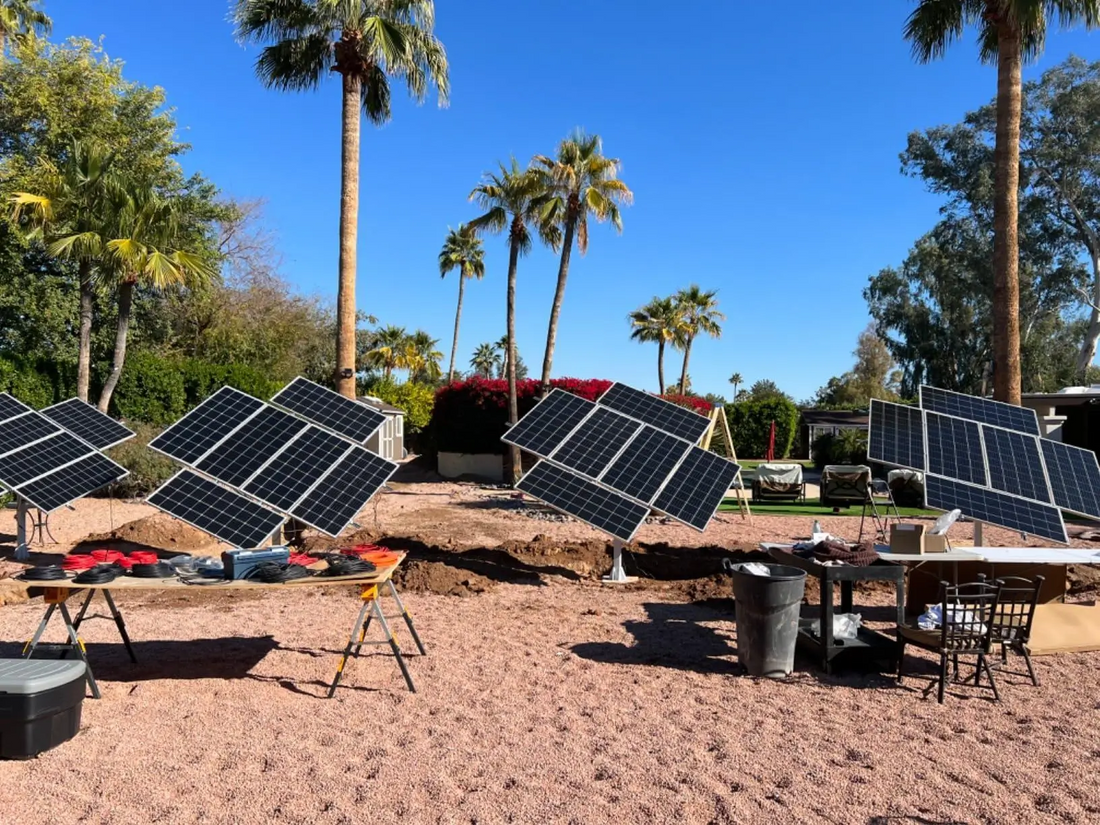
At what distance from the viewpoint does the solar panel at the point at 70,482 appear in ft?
37.5

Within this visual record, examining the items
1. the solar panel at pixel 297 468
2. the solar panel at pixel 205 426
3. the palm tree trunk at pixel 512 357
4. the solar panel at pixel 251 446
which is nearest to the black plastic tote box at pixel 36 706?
the solar panel at pixel 297 468

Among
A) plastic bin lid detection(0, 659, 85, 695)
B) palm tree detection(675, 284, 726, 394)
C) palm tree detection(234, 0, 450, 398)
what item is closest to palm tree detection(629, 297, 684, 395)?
palm tree detection(675, 284, 726, 394)

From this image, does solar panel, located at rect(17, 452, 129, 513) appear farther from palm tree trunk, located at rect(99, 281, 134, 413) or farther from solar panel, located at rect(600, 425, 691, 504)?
palm tree trunk, located at rect(99, 281, 134, 413)

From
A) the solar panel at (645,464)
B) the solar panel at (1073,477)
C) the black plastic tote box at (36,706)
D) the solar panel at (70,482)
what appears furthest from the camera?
the solar panel at (70,482)

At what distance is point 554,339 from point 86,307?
12.5 meters

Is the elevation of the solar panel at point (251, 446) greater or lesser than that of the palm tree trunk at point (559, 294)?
lesser

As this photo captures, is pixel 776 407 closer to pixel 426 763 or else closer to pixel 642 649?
pixel 642 649

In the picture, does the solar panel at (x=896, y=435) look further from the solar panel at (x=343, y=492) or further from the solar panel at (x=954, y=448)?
the solar panel at (x=343, y=492)

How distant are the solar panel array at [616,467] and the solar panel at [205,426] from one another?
12.0 ft

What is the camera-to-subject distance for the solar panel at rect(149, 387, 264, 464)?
9594mm

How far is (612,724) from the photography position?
18.8 feet

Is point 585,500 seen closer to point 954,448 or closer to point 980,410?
point 954,448

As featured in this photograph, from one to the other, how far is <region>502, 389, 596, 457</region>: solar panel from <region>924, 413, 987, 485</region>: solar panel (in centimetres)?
493

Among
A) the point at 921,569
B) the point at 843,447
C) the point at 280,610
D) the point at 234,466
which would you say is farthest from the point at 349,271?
the point at 843,447
